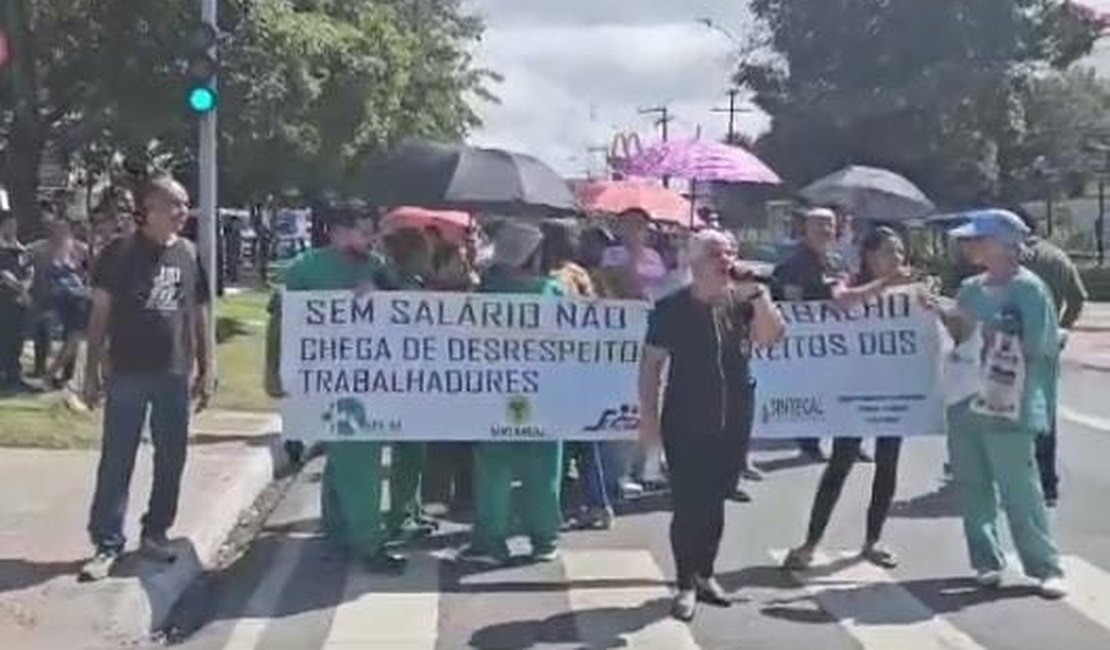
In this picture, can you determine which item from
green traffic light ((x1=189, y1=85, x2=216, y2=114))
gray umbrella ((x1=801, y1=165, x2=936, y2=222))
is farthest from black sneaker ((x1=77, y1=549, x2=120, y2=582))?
gray umbrella ((x1=801, y1=165, x2=936, y2=222))

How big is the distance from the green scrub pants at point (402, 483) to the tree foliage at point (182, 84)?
27.2 feet

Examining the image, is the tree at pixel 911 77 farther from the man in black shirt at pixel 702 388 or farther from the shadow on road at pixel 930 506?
the man in black shirt at pixel 702 388

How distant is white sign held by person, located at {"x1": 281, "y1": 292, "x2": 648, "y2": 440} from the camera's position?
10805 millimetres

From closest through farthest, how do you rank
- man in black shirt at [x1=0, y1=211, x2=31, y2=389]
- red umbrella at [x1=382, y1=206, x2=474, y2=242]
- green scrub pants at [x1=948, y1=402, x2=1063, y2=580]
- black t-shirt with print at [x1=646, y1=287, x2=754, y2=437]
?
black t-shirt with print at [x1=646, y1=287, x2=754, y2=437], green scrub pants at [x1=948, y1=402, x2=1063, y2=580], red umbrella at [x1=382, y1=206, x2=474, y2=242], man in black shirt at [x1=0, y1=211, x2=31, y2=389]

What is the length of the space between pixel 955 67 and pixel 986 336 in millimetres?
39766

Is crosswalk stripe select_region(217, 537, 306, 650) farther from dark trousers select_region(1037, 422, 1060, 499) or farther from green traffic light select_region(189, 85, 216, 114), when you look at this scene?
green traffic light select_region(189, 85, 216, 114)

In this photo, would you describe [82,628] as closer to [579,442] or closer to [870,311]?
[579,442]

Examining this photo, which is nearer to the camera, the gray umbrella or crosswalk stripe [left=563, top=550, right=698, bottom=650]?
crosswalk stripe [left=563, top=550, right=698, bottom=650]

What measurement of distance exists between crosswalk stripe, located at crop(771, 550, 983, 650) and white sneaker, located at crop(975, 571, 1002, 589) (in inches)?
15.3

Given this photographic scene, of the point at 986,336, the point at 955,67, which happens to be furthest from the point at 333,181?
the point at 986,336

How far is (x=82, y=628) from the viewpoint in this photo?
28.8ft

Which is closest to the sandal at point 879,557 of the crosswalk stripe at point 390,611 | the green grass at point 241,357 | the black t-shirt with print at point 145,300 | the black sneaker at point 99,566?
the crosswalk stripe at point 390,611

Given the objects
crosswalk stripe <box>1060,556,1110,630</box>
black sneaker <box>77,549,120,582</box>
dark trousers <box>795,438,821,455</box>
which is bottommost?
crosswalk stripe <box>1060,556,1110,630</box>

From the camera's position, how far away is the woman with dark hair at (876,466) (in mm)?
10438
